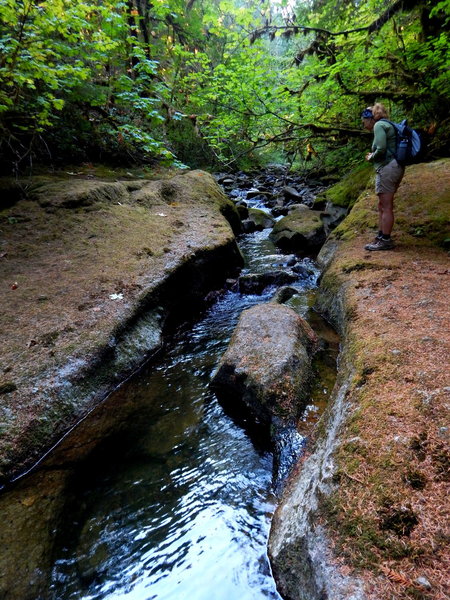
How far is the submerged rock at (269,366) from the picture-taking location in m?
3.85

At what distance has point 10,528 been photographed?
2881 mm

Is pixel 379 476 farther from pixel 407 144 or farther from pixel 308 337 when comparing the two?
pixel 407 144

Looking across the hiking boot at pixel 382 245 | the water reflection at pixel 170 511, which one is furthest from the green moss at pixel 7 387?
the hiking boot at pixel 382 245

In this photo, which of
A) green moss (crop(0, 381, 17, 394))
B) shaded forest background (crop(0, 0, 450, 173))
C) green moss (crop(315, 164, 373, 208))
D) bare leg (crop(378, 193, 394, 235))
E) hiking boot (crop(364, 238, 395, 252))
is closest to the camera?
green moss (crop(0, 381, 17, 394))

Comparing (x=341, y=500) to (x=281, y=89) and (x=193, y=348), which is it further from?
(x=281, y=89)

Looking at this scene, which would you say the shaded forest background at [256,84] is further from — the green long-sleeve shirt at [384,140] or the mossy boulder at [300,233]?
the green long-sleeve shirt at [384,140]

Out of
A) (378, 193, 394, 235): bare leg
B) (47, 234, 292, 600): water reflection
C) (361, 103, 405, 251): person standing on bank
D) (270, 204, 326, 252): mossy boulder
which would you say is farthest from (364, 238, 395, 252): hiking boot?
(47, 234, 292, 600): water reflection

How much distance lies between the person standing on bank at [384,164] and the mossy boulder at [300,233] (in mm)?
3929

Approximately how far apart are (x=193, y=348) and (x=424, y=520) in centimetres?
430

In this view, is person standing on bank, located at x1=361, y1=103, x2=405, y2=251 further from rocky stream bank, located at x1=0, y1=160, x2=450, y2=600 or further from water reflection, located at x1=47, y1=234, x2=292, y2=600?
water reflection, located at x1=47, y1=234, x2=292, y2=600

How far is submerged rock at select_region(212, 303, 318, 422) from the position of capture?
3.85 m

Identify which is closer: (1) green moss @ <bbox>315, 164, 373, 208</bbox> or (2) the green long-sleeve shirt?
(2) the green long-sleeve shirt

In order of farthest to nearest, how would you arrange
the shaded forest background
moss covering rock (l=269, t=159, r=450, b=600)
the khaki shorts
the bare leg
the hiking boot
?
the shaded forest background < the hiking boot < the bare leg < the khaki shorts < moss covering rock (l=269, t=159, r=450, b=600)

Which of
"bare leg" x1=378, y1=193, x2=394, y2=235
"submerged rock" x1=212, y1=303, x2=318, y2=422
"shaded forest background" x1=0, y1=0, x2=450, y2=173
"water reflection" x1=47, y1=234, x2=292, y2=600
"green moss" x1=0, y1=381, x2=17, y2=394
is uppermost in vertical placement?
"shaded forest background" x1=0, y1=0, x2=450, y2=173
